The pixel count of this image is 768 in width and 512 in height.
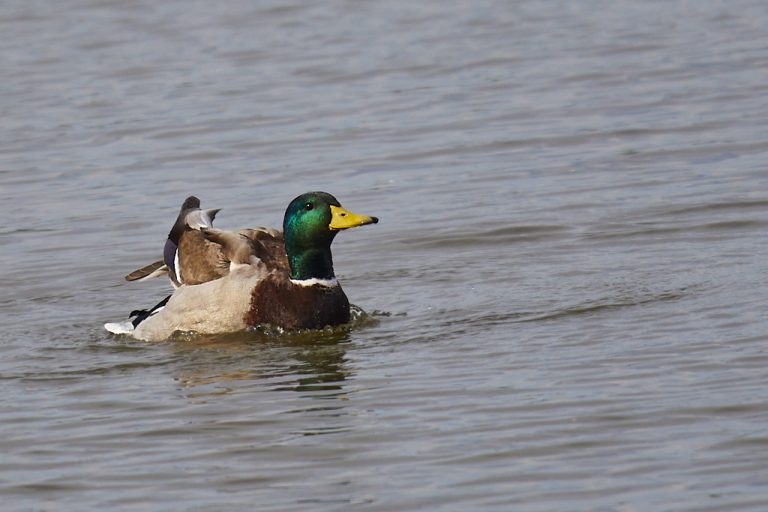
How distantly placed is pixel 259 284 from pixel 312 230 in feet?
1.73

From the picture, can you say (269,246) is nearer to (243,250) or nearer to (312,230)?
(243,250)

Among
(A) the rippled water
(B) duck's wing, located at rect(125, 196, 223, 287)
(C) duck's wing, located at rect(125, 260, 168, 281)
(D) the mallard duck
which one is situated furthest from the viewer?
(C) duck's wing, located at rect(125, 260, 168, 281)

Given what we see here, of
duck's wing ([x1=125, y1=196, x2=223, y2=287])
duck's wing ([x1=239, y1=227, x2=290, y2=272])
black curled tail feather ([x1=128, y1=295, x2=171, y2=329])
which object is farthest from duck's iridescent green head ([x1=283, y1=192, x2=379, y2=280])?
black curled tail feather ([x1=128, y1=295, x2=171, y2=329])

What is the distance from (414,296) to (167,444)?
404 cm

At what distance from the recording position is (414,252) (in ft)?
45.2

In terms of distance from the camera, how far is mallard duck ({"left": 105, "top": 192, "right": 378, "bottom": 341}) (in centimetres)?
1147

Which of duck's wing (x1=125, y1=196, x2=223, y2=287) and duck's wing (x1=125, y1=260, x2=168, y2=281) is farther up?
duck's wing (x1=125, y1=196, x2=223, y2=287)

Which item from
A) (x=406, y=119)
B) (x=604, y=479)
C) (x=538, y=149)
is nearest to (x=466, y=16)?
(x=406, y=119)

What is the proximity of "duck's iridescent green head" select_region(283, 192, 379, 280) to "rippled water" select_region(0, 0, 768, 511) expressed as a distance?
1.93 feet

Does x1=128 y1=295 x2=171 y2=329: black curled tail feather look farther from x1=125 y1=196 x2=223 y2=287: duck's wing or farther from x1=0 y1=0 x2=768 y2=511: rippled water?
x1=0 y1=0 x2=768 y2=511: rippled water

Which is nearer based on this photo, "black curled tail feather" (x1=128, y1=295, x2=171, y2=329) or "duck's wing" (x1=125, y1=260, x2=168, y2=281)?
"black curled tail feather" (x1=128, y1=295, x2=171, y2=329)

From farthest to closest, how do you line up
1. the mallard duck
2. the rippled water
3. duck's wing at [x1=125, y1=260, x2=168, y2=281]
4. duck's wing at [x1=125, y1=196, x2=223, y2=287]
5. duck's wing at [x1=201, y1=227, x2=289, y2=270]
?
1. duck's wing at [x1=125, y1=260, x2=168, y2=281]
2. duck's wing at [x1=125, y1=196, x2=223, y2=287]
3. duck's wing at [x1=201, y1=227, x2=289, y2=270]
4. the mallard duck
5. the rippled water

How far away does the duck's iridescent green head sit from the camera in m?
11.5

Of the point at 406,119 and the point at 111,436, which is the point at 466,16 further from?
the point at 111,436
